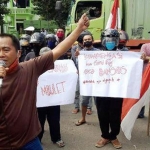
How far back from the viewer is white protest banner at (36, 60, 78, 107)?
4258 mm

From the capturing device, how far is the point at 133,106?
4.54 m

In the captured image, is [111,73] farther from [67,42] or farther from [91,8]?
[91,8]

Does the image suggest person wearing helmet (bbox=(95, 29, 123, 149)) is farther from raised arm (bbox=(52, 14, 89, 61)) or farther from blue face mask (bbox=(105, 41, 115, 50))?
raised arm (bbox=(52, 14, 89, 61))

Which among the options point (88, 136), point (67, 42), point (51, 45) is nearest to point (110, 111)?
point (88, 136)

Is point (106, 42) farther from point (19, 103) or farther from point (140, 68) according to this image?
point (19, 103)

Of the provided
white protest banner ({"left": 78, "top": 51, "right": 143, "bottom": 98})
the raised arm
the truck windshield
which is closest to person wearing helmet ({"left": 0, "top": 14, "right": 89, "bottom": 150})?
the raised arm

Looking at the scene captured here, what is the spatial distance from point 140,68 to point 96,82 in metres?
0.65

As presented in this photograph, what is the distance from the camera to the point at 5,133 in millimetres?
2090

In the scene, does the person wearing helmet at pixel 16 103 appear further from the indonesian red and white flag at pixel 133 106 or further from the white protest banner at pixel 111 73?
the indonesian red and white flag at pixel 133 106

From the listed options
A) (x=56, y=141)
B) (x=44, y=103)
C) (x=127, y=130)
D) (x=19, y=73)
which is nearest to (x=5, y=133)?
(x=19, y=73)

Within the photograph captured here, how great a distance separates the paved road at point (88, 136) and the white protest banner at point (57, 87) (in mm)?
652

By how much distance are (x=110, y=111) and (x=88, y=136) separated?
81cm

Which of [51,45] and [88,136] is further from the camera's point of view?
[51,45]

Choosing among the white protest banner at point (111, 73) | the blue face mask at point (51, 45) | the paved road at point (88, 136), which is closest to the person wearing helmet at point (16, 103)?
the white protest banner at point (111, 73)
